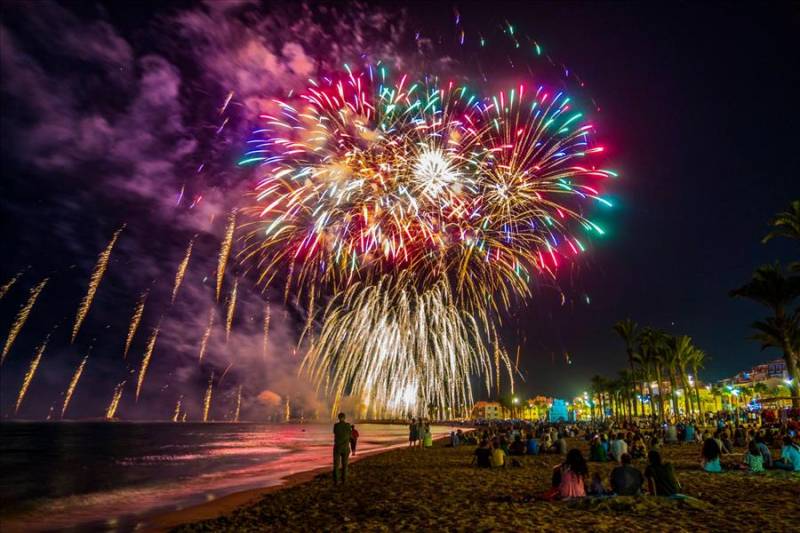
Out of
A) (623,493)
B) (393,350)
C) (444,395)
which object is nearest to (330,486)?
(623,493)

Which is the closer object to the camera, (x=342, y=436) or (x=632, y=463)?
(x=342, y=436)

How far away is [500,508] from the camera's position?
36.3 ft

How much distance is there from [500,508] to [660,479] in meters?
3.61

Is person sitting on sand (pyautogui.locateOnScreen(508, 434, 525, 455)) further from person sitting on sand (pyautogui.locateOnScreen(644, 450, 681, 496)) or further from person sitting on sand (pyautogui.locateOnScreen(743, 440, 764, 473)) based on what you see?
person sitting on sand (pyautogui.locateOnScreen(644, 450, 681, 496))

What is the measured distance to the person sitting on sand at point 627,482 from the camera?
433 inches

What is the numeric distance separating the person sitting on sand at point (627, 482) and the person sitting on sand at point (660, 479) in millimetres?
237

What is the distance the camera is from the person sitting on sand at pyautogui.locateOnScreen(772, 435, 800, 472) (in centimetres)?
1502

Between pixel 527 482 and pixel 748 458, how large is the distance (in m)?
7.31

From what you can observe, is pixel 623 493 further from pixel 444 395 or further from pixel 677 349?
pixel 677 349

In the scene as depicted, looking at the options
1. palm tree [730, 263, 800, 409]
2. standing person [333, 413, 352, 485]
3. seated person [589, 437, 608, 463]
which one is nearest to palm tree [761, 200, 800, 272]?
palm tree [730, 263, 800, 409]

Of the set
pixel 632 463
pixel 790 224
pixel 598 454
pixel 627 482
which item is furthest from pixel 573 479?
pixel 790 224

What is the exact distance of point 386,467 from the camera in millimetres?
23016

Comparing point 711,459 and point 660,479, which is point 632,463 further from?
point 660,479

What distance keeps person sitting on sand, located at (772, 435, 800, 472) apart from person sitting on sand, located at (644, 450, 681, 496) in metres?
7.18
